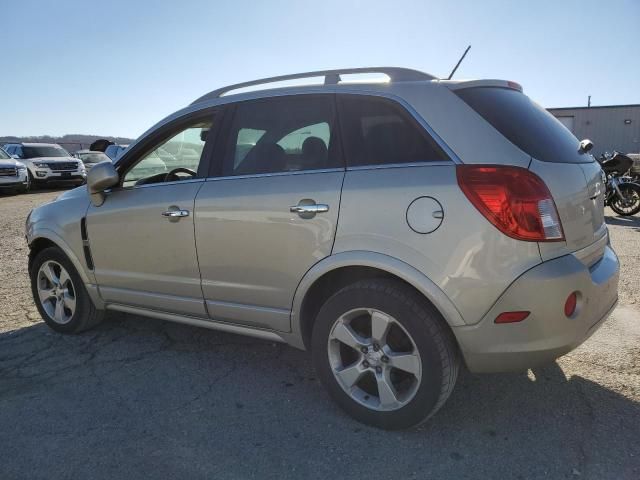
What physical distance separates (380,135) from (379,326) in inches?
38.2

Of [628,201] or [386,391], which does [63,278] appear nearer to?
[386,391]

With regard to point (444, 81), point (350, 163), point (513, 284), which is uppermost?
point (444, 81)

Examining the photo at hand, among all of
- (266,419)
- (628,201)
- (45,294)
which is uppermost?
(45,294)

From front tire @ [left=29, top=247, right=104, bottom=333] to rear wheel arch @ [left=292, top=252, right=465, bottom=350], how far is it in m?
2.05

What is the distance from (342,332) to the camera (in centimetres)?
268

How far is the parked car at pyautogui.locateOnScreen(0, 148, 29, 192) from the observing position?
54.0 ft

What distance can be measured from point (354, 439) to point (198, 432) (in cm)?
81

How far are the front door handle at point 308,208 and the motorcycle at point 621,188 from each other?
9.78m

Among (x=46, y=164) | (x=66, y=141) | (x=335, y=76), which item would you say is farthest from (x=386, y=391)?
(x=66, y=141)

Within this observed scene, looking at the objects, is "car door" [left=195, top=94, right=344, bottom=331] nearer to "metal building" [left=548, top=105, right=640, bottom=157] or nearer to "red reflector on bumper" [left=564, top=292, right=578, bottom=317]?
"red reflector on bumper" [left=564, top=292, right=578, bottom=317]

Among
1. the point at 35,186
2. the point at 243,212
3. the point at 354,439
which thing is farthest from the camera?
the point at 35,186

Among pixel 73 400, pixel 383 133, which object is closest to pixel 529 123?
pixel 383 133

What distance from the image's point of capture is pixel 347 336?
2.67m

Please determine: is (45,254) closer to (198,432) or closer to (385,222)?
(198,432)
